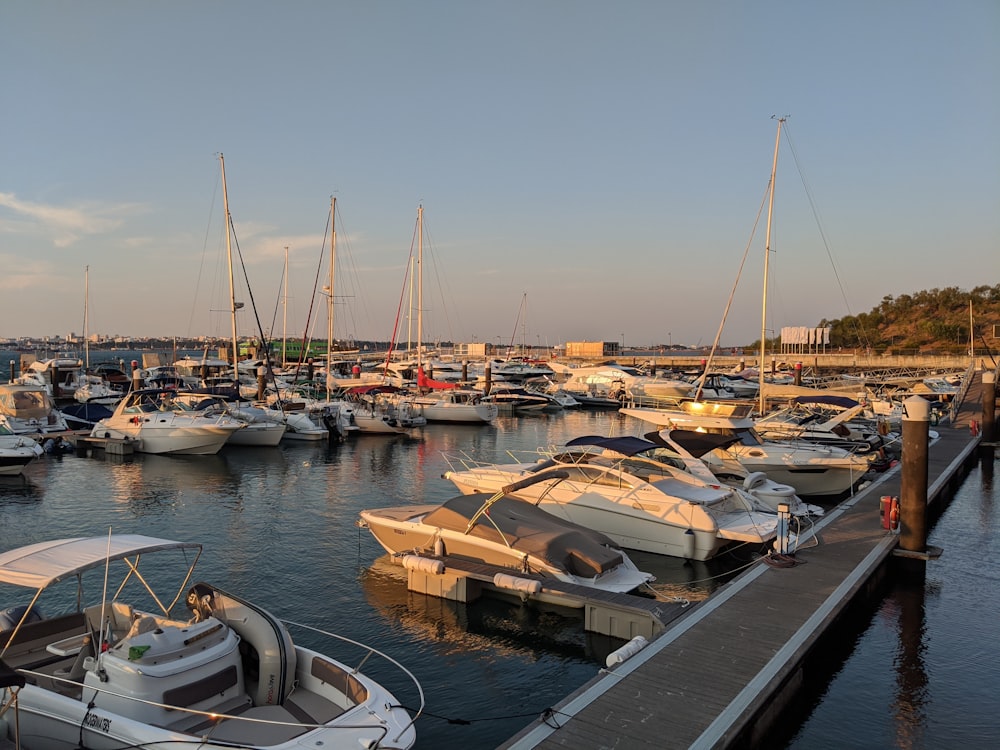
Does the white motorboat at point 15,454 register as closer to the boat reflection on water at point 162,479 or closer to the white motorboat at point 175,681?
the boat reflection on water at point 162,479

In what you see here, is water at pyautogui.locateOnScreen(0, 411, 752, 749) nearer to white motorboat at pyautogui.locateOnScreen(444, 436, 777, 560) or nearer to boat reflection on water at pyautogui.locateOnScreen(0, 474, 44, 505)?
boat reflection on water at pyautogui.locateOnScreen(0, 474, 44, 505)

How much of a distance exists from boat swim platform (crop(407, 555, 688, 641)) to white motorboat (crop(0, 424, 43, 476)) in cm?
2037

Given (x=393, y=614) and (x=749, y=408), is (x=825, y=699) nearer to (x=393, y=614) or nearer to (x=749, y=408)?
(x=393, y=614)

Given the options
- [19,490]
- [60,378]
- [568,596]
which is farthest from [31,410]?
[568,596]

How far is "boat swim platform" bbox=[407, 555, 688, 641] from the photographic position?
480 inches

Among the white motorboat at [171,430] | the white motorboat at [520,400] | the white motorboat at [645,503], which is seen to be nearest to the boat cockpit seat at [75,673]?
the white motorboat at [645,503]

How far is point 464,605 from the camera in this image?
14.2m

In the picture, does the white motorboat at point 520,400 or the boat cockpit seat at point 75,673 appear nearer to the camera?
the boat cockpit seat at point 75,673

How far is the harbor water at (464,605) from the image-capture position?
10250mm

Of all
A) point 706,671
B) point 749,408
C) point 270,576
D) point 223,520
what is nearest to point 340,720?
point 706,671

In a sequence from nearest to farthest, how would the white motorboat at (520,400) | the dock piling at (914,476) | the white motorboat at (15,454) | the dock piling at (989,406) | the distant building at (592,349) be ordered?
the dock piling at (914,476) < the white motorboat at (15,454) < the dock piling at (989,406) < the white motorboat at (520,400) < the distant building at (592,349)

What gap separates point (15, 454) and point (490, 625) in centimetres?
2274

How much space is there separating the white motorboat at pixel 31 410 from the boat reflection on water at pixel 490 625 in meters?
28.9

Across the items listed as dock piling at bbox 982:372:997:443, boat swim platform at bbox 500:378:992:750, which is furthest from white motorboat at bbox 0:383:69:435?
dock piling at bbox 982:372:997:443
